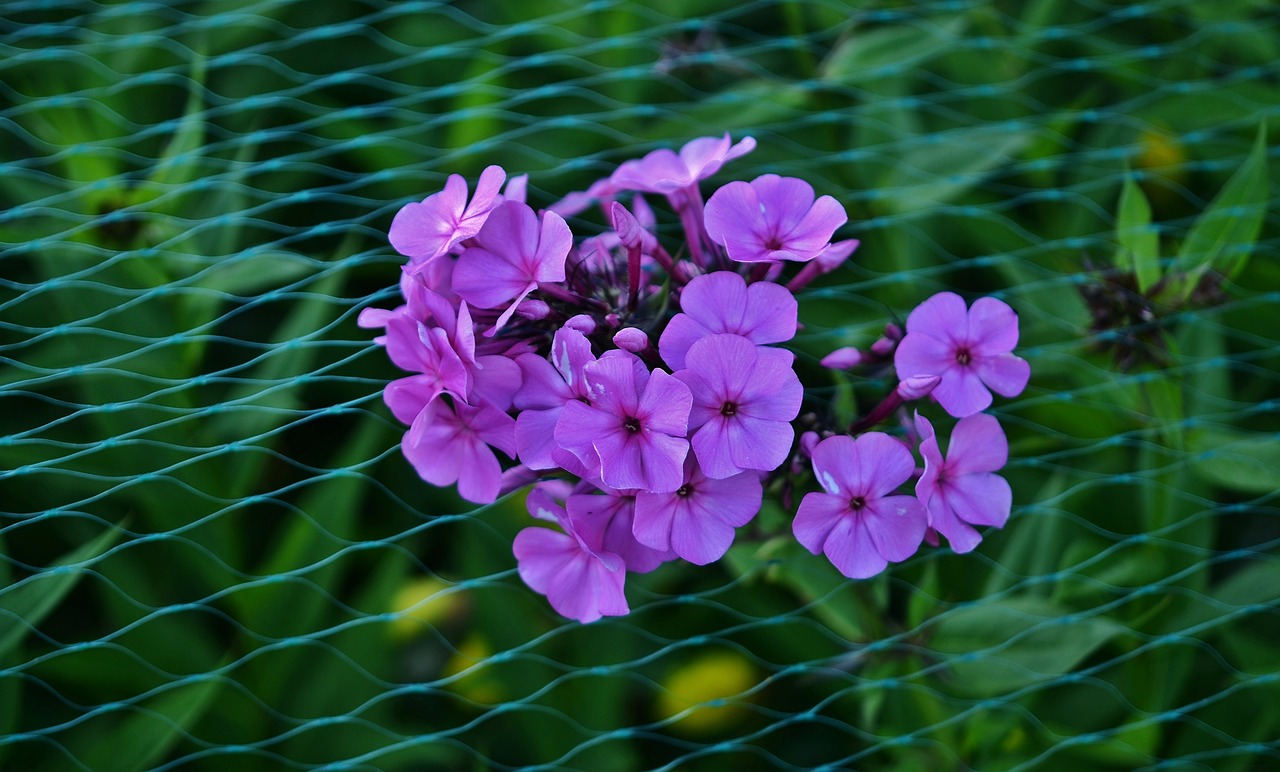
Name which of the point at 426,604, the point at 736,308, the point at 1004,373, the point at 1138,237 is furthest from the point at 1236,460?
the point at 426,604

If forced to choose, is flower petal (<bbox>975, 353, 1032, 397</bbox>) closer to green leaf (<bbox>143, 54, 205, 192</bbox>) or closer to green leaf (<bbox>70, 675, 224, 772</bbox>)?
green leaf (<bbox>70, 675, 224, 772</bbox>)

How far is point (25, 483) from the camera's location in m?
1.03

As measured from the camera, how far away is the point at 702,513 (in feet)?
2.28

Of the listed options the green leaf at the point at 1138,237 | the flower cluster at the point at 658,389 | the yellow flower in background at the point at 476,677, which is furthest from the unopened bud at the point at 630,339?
the green leaf at the point at 1138,237

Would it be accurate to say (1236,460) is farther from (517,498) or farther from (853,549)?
(517,498)

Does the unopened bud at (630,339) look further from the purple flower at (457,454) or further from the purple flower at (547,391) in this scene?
the purple flower at (457,454)

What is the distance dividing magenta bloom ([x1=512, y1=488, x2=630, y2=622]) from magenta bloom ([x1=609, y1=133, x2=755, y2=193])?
258 millimetres

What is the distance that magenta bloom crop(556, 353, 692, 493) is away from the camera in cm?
65

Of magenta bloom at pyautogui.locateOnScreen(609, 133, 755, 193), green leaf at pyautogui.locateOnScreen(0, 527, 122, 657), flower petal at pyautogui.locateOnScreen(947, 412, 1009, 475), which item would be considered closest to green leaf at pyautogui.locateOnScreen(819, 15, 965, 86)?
magenta bloom at pyautogui.locateOnScreen(609, 133, 755, 193)

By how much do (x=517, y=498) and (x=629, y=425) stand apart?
0.47m

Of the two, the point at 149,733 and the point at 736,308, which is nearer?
the point at 736,308

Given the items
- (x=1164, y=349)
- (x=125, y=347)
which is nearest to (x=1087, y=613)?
(x=1164, y=349)

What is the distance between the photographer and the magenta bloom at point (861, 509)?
71 centimetres

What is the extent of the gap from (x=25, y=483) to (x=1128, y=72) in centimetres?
145
